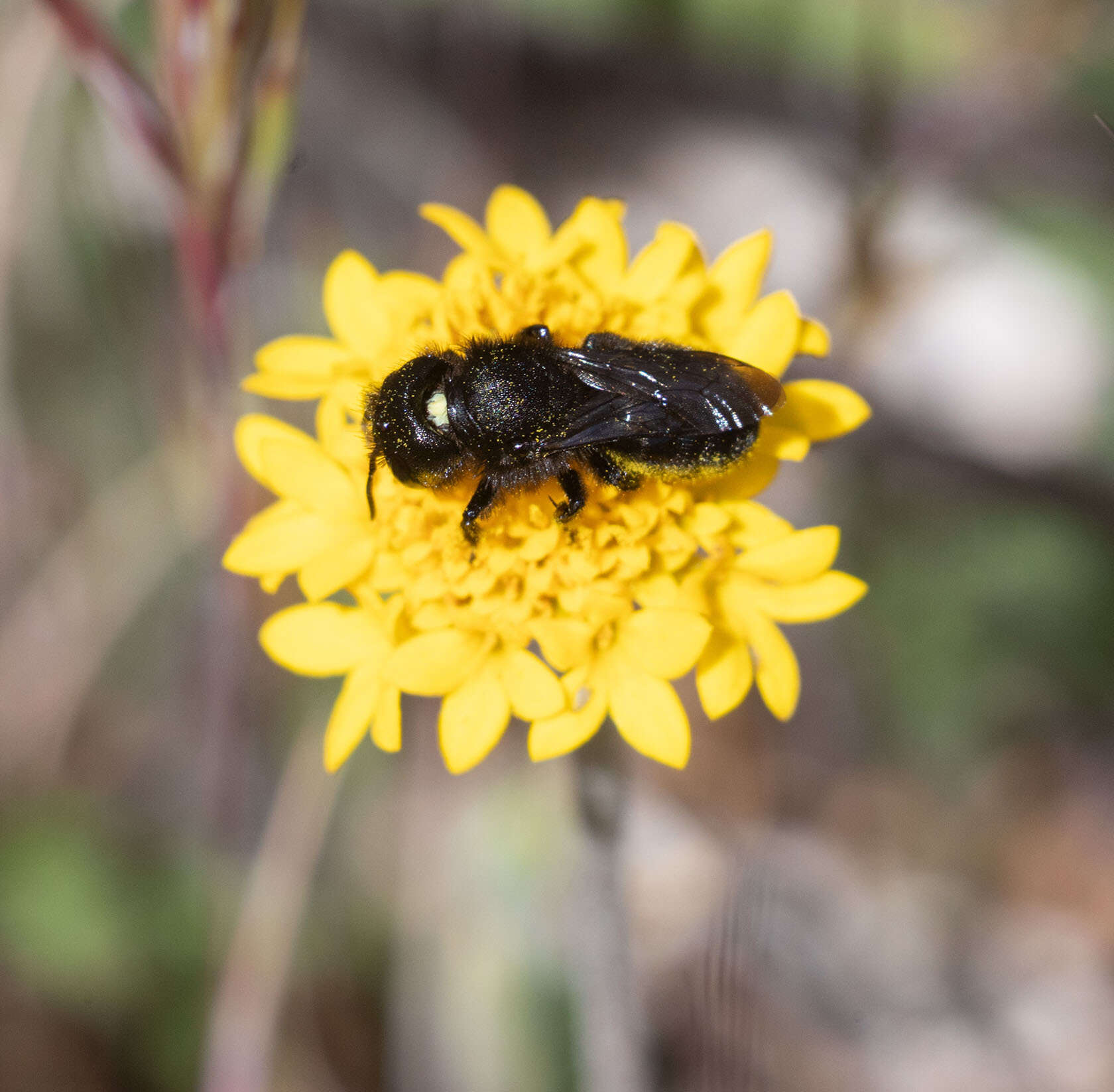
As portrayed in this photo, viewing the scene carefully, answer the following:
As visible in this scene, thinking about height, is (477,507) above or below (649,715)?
above

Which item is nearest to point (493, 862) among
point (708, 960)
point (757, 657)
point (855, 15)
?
point (708, 960)

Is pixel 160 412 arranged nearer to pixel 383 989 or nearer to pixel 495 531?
pixel 383 989

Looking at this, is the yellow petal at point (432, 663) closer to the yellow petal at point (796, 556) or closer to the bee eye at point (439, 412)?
the bee eye at point (439, 412)

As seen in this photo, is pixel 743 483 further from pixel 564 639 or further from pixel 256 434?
pixel 256 434

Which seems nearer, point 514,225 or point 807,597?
point 807,597

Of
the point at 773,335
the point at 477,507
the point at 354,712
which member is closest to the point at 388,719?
the point at 354,712

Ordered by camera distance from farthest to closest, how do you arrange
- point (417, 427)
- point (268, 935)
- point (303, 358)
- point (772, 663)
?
point (268, 935)
point (303, 358)
point (772, 663)
point (417, 427)

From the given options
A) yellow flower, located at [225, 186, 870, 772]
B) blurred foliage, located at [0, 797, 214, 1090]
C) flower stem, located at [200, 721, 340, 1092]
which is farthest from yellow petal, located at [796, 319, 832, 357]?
blurred foliage, located at [0, 797, 214, 1090]

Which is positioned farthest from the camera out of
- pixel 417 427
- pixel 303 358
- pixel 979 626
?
pixel 979 626
